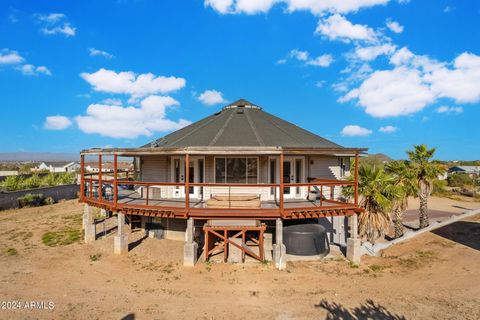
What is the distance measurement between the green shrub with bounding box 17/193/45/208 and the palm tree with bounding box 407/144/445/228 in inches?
1183

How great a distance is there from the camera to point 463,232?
1645 cm

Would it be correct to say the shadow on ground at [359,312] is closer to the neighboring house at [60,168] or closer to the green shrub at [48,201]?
the green shrub at [48,201]

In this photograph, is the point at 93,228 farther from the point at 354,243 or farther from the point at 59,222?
the point at 354,243

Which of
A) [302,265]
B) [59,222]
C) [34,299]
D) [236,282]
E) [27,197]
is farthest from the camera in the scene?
[27,197]

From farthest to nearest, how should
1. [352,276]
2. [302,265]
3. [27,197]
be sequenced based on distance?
[27,197] → [302,265] → [352,276]

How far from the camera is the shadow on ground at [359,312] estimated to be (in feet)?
25.1

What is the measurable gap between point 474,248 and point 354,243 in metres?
6.85

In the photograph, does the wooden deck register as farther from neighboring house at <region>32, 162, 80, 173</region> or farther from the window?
neighboring house at <region>32, 162, 80, 173</region>

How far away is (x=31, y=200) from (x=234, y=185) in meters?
23.0

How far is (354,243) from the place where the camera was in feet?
38.0

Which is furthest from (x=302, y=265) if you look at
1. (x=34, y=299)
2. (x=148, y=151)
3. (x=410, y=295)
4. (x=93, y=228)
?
(x=93, y=228)

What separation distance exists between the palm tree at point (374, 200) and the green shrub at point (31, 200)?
87.6 feet

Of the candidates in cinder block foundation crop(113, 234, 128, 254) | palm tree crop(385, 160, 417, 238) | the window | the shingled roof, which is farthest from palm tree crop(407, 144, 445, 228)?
cinder block foundation crop(113, 234, 128, 254)

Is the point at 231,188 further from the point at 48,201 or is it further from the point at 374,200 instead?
the point at 48,201
